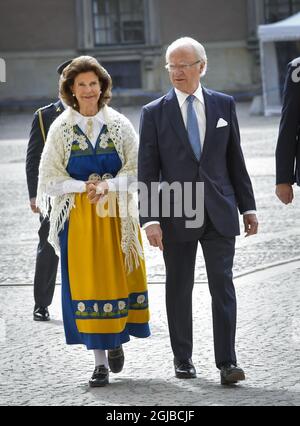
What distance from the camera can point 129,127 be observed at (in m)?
7.15

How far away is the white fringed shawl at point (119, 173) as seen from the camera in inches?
277

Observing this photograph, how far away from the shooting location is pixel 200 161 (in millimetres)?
6797

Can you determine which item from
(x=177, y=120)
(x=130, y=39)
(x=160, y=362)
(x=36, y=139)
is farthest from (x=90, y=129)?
(x=130, y=39)

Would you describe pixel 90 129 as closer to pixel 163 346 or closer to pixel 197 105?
pixel 197 105

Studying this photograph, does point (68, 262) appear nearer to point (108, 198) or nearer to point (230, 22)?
point (108, 198)

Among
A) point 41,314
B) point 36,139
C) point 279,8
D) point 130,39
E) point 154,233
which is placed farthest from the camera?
point 130,39

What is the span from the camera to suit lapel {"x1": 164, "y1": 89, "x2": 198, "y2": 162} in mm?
6801

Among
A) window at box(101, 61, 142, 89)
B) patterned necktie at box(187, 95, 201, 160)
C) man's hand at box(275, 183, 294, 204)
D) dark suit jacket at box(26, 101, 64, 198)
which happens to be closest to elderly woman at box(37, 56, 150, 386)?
patterned necktie at box(187, 95, 201, 160)

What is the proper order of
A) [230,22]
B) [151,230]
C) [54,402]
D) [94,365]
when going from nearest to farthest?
[54,402] → [151,230] → [94,365] → [230,22]

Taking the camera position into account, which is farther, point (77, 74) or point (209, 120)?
point (77, 74)

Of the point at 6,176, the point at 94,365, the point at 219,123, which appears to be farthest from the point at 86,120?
the point at 6,176

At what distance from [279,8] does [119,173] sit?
34.3 metres

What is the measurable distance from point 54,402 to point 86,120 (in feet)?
5.27

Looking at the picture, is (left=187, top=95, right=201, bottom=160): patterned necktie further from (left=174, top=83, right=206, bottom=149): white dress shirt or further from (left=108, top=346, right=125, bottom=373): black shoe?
(left=108, top=346, right=125, bottom=373): black shoe
